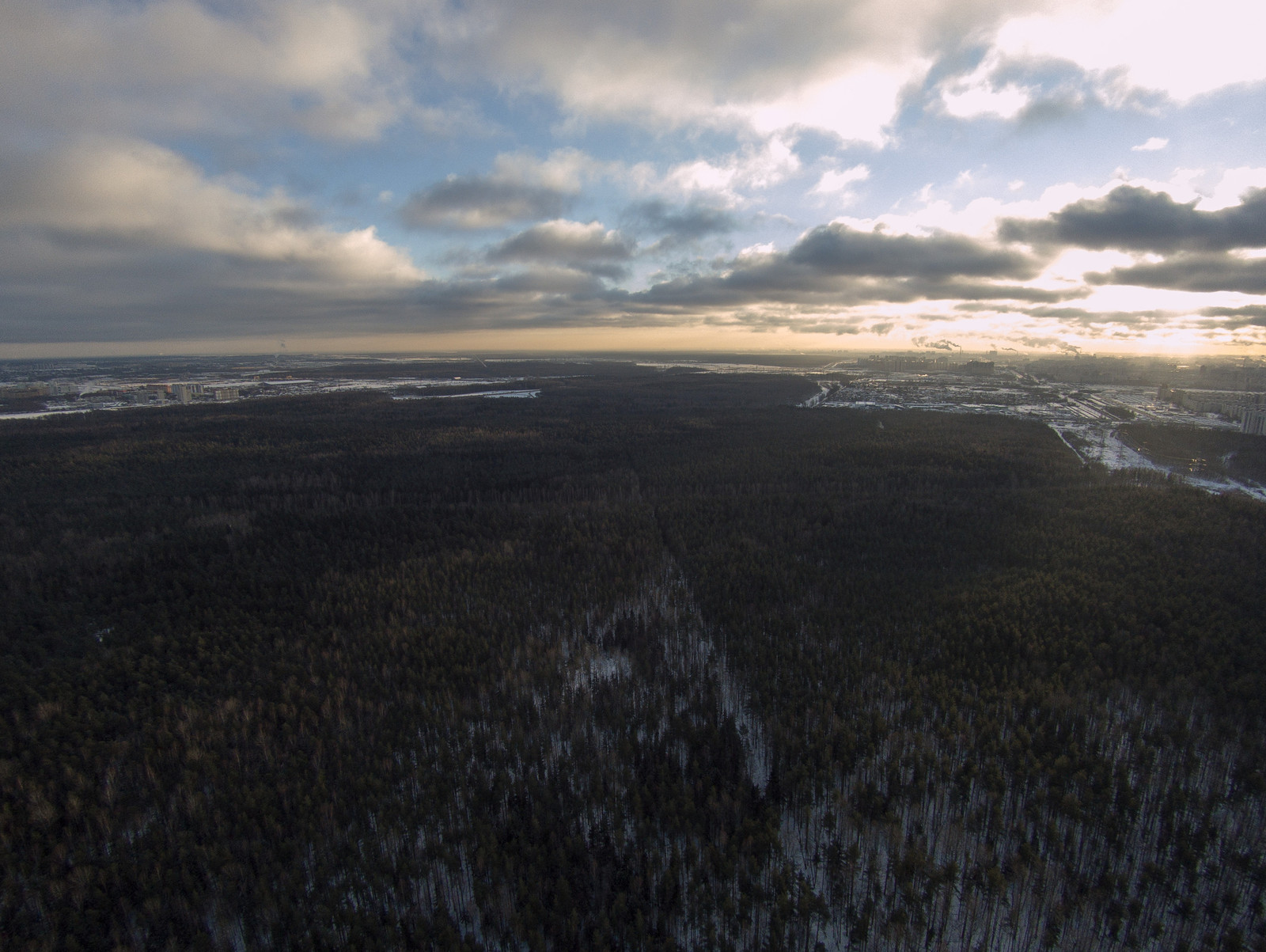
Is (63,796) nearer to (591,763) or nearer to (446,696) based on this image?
(446,696)

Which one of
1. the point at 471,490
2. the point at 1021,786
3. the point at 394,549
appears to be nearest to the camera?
the point at 1021,786

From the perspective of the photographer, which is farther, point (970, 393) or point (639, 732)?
point (970, 393)

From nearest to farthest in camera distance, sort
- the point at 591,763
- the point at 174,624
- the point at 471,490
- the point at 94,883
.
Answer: the point at 94,883 < the point at 591,763 < the point at 174,624 < the point at 471,490

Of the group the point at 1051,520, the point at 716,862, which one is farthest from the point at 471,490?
the point at 1051,520

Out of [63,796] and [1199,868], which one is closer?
[1199,868]

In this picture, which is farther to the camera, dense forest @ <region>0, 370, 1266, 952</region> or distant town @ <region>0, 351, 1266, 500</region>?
distant town @ <region>0, 351, 1266, 500</region>

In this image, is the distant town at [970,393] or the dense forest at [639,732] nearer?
the dense forest at [639,732]

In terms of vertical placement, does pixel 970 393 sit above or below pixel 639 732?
above

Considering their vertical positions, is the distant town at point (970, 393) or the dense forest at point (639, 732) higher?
the distant town at point (970, 393)
